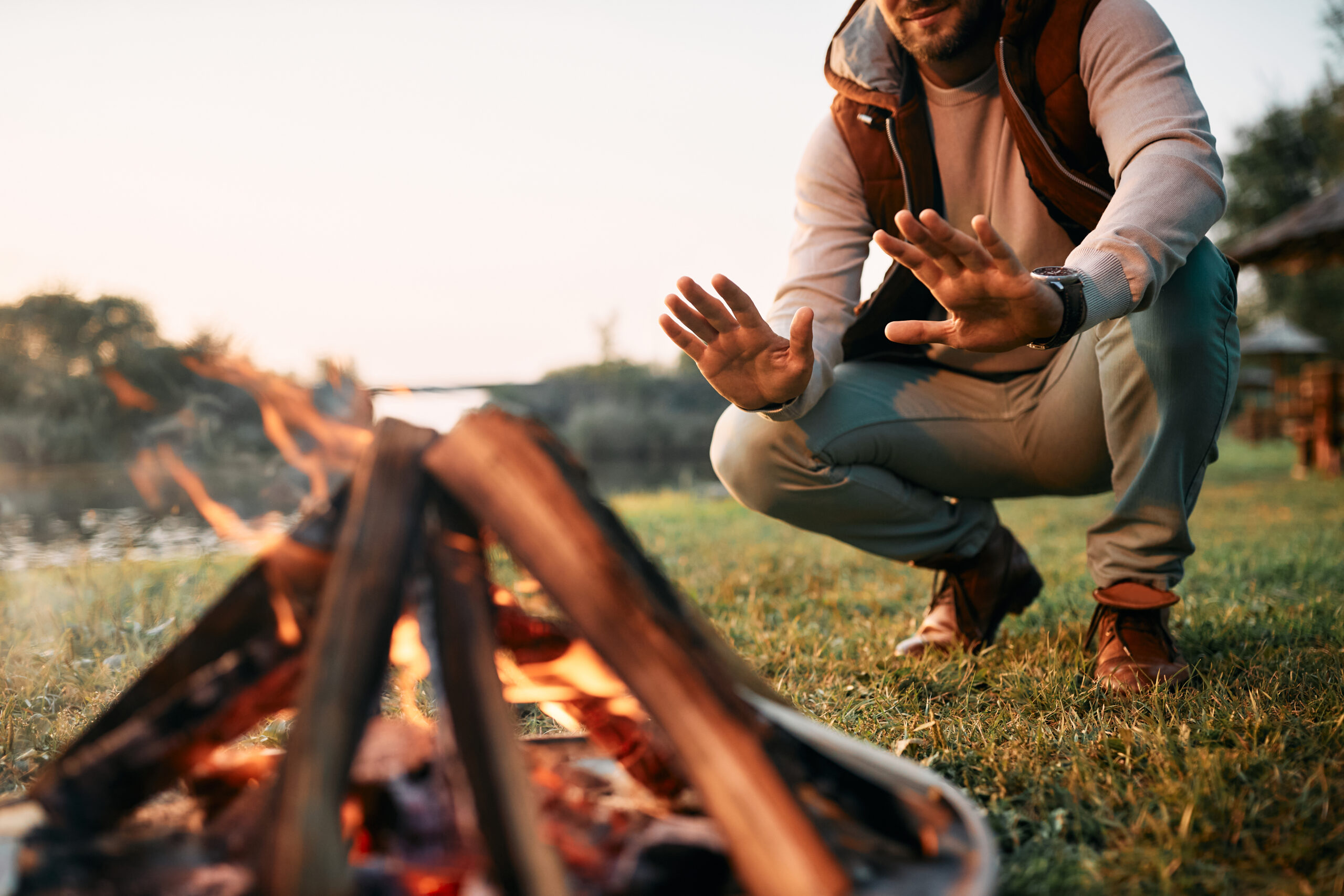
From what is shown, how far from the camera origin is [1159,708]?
1.68 m

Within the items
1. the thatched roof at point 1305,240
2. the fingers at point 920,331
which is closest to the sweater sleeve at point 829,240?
the fingers at point 920,331

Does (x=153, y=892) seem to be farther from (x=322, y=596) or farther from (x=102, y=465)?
(x=102, y=465)

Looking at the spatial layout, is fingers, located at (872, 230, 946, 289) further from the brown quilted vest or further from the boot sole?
the boot sole

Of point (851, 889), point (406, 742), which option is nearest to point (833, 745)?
point (851, 889)

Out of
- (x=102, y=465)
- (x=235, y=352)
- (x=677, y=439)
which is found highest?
(x=235, y=352)

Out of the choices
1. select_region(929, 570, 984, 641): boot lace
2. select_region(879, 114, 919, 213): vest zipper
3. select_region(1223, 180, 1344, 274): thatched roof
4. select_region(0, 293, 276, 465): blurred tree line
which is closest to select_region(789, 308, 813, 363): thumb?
select_region(879, 114, 919, 213): vest zipper

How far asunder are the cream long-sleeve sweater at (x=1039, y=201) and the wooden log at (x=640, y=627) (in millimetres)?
1065

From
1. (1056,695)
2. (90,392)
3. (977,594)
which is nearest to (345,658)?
(1056,695)

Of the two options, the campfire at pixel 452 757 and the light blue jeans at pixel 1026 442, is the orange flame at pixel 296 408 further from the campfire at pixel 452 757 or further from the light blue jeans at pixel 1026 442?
the light blue jeans at pixel 1026 442

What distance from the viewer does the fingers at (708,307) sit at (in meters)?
1.61

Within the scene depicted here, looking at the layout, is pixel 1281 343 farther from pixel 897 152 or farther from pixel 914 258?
pixel 914 258

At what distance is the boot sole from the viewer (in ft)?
7.72

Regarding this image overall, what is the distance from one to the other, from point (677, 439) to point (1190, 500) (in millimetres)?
24661

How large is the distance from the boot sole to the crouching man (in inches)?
0.4
